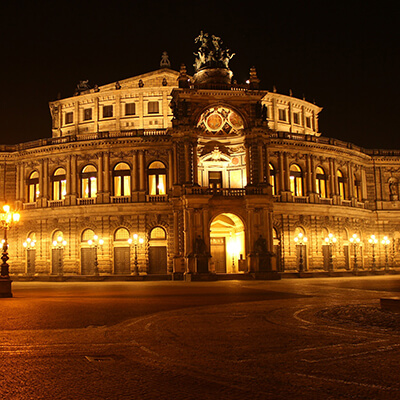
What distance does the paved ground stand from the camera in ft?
25.3

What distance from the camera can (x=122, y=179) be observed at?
5369 cm

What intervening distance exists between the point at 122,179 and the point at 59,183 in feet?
23.8

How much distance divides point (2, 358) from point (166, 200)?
139 ft

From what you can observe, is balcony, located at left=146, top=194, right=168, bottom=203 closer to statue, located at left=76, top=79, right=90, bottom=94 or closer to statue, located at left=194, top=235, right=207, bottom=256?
statue, located at left=194, top=235, right=207, bottom=256

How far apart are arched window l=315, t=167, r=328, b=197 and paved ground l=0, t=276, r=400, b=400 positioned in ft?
136

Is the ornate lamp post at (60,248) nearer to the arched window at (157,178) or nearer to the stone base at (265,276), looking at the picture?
the arched window at (157,178)

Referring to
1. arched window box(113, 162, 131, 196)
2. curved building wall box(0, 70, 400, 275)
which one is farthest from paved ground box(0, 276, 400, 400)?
arched window box(113, 162, 131, 196)

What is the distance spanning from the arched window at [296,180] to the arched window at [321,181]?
7.47ft

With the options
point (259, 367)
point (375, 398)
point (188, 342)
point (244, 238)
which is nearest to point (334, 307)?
point (188, 342)

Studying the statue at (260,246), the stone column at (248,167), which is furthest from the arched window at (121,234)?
the statue at (260,246)

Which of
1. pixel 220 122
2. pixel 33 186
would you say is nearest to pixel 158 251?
pixel 220 122

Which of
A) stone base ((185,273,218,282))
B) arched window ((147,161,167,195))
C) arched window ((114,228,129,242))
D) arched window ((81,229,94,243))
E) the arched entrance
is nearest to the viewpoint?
stone base ((185,273,218,282))

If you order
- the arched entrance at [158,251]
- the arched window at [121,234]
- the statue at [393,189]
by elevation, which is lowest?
the arched entrance at [158,251]

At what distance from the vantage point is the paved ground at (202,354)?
7711 millimetres
